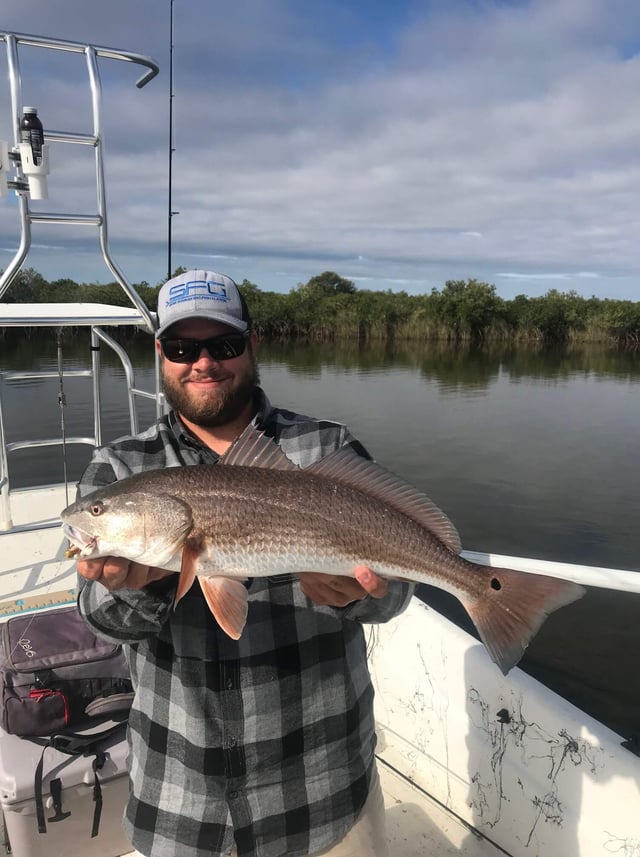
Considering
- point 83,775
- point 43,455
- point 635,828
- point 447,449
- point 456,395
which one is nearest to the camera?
point 635,828

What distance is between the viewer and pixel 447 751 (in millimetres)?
3346

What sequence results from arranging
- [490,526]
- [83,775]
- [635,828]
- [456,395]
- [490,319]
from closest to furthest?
[635,828], [83,775], [490,526], [456,395], [490,319]

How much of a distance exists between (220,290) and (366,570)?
4.06 feet

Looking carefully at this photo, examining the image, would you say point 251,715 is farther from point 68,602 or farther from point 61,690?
point 68,602

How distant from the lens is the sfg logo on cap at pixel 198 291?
7.97 ft

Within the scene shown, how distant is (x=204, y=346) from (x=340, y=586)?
1062mm

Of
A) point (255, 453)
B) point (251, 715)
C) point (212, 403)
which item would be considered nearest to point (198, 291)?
point (212, 403)

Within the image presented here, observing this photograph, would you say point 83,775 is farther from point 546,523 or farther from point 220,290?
point 546,523

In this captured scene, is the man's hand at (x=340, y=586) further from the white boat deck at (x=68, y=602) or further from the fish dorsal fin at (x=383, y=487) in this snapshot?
the white boat deck at (x=68, y=602)

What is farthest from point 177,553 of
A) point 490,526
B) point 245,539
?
point 490,526

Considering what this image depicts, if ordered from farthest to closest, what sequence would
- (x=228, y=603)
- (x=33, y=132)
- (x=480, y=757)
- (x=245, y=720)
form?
1. (x=33, y=132)
2. (x=480, y=757)
3. (x=245, y=720)
4. (x=228, y=603)

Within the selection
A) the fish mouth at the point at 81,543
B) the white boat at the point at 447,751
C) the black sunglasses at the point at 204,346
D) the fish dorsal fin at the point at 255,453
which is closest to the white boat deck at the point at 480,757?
the white boat at the point at 447,751

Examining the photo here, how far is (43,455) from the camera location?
14.8 meters

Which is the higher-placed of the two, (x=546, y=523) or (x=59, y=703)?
(x=59, y=703)
